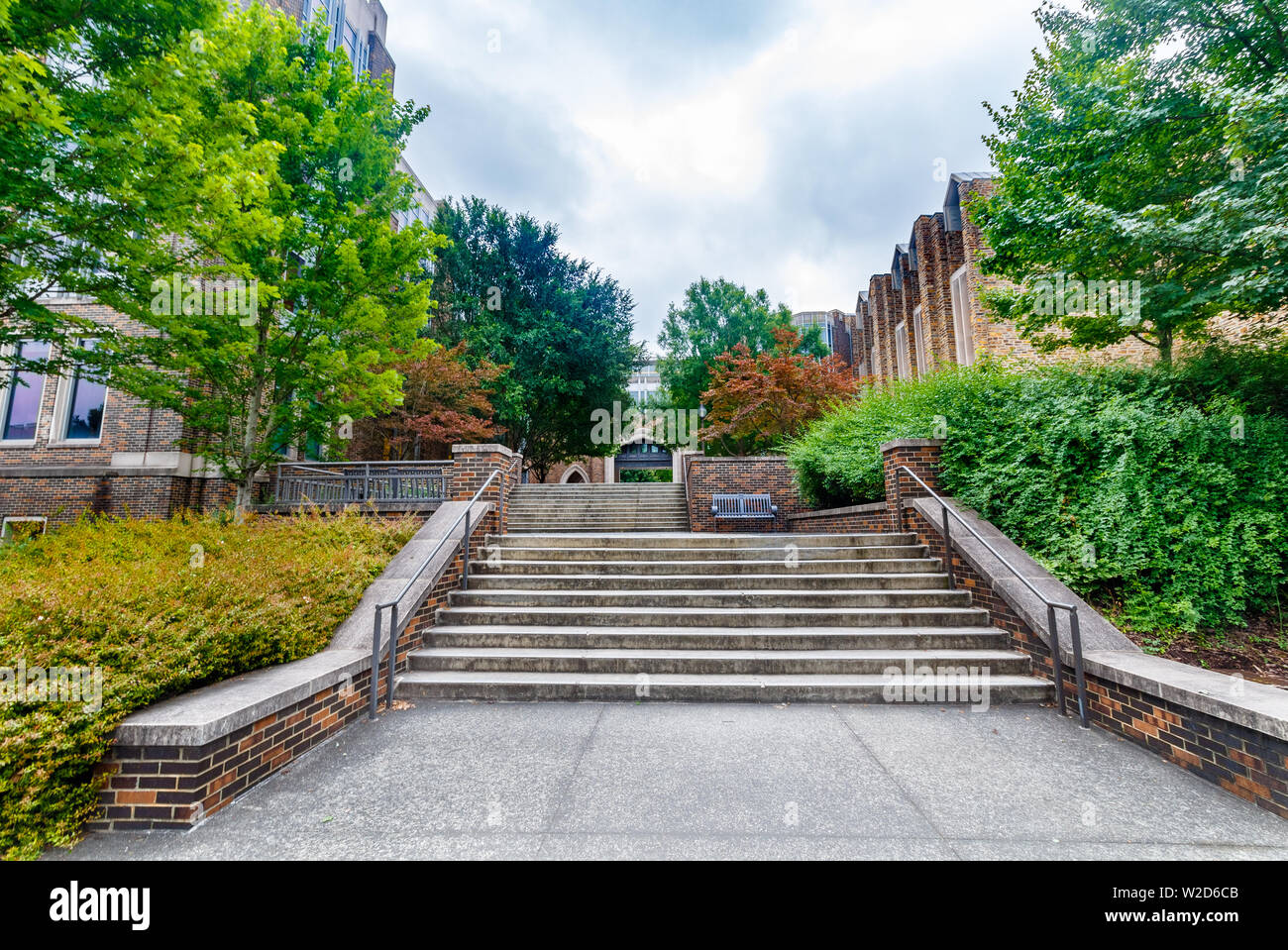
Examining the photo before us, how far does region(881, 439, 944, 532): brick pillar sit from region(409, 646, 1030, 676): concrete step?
2.62 m

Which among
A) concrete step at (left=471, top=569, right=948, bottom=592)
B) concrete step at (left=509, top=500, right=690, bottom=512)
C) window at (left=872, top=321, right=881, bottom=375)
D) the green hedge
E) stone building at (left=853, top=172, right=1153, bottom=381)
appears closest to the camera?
the green hedge

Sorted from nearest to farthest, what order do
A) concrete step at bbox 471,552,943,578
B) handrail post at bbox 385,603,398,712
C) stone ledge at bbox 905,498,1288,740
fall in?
stone ledge at bbox 905,498,1288,740
handrail post at bbox 385,603,398,712
concrete step at bbox 471,552,943,578

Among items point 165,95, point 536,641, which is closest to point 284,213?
point 165,95

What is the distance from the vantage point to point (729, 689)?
4543mm

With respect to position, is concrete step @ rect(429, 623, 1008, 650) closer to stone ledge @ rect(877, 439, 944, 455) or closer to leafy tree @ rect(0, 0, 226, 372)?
stone ledge @ rect(877, 439, 944, 455)

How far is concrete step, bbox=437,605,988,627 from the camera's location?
18.1 feet

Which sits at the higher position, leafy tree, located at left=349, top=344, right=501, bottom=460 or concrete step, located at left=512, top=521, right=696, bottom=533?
leafy tree, located at left=349, top=344, right=501, bottom=460

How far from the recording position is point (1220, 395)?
5.27 m

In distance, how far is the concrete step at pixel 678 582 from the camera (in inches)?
246

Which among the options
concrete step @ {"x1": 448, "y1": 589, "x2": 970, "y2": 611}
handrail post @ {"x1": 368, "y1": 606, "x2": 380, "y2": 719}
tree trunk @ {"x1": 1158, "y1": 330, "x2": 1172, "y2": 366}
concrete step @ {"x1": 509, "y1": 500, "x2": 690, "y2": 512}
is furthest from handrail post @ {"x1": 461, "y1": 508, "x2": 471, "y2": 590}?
tree trunk @ {"x1": 1158, "y1": 330, "x2": 1172, "y2": 366}

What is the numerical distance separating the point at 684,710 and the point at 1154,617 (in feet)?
13.7

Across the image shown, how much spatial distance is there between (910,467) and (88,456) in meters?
17.7

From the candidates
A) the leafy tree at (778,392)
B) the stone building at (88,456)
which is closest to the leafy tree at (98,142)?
the stone building at (88,456)

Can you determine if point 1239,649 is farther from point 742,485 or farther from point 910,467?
point 742,485
